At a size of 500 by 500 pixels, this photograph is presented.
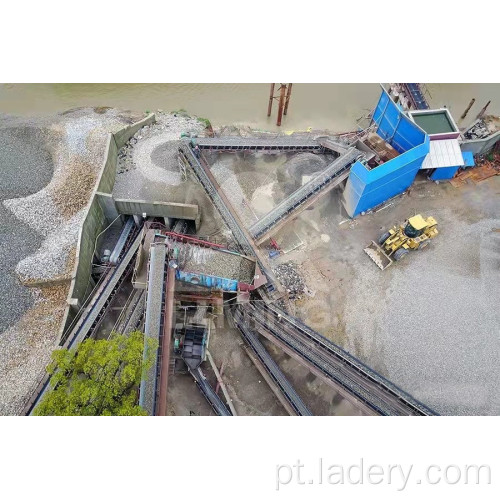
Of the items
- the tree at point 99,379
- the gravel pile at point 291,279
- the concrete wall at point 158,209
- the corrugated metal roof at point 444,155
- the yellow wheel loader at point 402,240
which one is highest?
the corrugated metal roof at point 444,155

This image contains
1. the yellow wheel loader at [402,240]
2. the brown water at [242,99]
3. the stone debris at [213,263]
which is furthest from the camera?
the brown water at [242,99]

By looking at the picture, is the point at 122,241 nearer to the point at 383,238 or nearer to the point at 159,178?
the point at 159,178

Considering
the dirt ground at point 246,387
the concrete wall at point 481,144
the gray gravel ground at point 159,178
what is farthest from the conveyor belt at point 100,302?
the concrete wall at point 481,144

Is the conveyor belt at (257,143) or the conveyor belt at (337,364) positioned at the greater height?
Result: the conveyor belt at (257,143)

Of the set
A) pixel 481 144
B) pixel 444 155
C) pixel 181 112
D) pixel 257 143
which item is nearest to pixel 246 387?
pixel 257 143

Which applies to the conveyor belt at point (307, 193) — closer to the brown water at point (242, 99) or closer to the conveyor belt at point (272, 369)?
the conveyor belt at point (272, 369)

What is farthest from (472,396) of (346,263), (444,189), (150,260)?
(150,260)

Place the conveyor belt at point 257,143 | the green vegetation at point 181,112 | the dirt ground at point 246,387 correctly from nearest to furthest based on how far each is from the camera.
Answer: the dirt ground at point 246,387, the conveyor belt at point 257,143, the green vegetation at point 181,112

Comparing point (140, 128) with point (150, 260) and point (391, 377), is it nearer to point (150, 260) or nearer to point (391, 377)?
point (150, 260)
